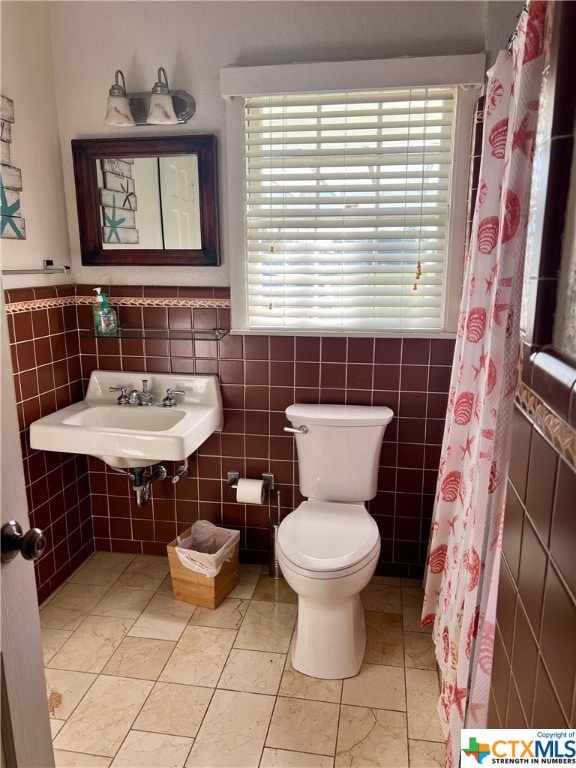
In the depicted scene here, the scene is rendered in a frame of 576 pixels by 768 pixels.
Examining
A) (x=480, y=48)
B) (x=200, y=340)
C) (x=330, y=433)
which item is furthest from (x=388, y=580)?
(x=480, y=48)

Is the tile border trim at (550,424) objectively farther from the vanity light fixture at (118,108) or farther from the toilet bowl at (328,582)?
the vanity light fixture at (118,108)

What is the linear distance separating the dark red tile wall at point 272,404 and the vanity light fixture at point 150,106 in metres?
0.68

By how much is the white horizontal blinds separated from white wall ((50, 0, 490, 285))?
0.16 meters

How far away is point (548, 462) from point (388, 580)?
191cm

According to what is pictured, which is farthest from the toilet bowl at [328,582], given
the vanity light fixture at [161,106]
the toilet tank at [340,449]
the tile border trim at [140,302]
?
the vanity light fixture at [161,106]

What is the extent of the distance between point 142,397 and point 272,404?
586 millimetres

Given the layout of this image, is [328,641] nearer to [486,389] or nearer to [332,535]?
[332,535]

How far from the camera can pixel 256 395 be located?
243 cm

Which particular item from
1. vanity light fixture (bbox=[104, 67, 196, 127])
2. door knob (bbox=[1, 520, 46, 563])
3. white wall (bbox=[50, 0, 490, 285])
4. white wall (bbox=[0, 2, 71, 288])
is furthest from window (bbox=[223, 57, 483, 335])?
door knob (bbox=[1, 520, 46, 563])

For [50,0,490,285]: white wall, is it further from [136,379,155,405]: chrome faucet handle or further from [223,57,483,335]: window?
[136,379,155,405]: chrome faucet handle

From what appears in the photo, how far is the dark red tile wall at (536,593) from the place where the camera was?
693 mm

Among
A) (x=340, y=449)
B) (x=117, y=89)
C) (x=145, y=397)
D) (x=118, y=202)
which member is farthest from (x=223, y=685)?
(x=117, y=89)

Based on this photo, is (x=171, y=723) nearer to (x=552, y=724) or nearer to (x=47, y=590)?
(x=47, y=590)

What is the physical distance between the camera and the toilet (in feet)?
6.03
